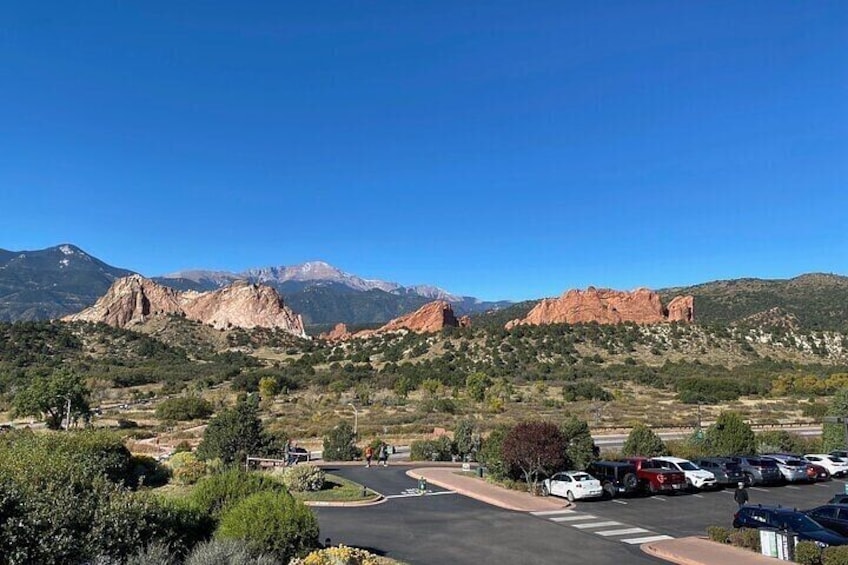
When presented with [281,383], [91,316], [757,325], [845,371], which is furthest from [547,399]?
[91,316]

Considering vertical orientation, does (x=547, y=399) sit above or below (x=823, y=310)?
below

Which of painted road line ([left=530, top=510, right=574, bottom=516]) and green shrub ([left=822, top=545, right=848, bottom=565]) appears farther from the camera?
painted road line ([left=530, top=510, right=574, bottom=516])

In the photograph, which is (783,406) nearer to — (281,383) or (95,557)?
(281,383)

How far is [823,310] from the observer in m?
125

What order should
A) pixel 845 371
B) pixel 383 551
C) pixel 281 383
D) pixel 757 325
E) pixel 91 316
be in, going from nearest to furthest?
pixel 383 551, pixel 281 383, pixel 845 371, pixel 757 325, pixel 91 316

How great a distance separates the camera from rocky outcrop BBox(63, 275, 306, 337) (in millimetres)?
142000

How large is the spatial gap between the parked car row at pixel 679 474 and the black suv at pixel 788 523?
6.88 metres

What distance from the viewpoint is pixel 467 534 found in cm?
2042

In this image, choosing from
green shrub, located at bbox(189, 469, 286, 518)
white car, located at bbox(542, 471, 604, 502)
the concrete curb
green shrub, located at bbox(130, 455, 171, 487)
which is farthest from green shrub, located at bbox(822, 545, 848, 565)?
green shrub, located at bbox(130, 455, 171, 487)

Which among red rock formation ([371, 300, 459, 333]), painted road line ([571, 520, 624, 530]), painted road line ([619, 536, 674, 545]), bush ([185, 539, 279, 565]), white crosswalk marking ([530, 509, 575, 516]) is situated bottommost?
white crosswalk marking ([530, 509, 575, 516])

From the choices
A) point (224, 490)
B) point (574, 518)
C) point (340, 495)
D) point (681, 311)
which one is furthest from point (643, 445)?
point (681, 311)

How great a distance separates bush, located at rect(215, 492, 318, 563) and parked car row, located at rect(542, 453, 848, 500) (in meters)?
16.0

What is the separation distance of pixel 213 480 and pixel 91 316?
14359 centimetres

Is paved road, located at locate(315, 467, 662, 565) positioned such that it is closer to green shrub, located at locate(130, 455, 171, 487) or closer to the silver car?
green shrub, located at locate(130, 455, 171, 487)
